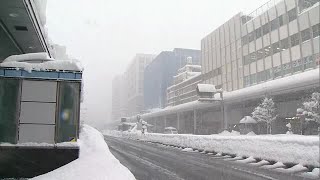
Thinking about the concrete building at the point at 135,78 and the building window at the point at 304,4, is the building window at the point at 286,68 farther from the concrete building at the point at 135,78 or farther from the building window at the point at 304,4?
the concrete building at the point at 135,78

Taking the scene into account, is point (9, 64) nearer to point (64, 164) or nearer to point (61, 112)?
point (61, 112)

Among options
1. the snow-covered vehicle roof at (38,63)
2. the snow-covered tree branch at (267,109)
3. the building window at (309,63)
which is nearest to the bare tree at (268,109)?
the snow-covered tree branch at (267,109)

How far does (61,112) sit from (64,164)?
181 centimetres

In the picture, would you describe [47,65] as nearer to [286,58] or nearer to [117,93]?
[286,58]

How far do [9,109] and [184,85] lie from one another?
99.0m

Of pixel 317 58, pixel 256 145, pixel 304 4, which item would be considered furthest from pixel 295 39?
pixel 256 145

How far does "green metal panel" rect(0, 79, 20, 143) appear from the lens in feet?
36.5

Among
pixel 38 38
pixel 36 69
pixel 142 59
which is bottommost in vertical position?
pixel 36 69

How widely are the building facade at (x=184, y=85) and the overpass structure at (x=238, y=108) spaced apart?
→ 1794 centimetres

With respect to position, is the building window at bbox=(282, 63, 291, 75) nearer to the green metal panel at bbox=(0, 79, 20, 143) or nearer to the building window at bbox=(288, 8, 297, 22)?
the building window at bbox=(288, 8, 297, 22)

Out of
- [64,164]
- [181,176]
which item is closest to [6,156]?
[64,164]

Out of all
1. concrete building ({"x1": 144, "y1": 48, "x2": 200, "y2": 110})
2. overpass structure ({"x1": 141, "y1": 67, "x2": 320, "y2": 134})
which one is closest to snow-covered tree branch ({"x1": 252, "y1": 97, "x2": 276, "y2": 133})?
overpass structure ({"x1": 141, "y1": 67, "x2": 320, "y2": 134})

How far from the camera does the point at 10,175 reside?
10.8 meters

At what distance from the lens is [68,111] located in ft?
39.3
